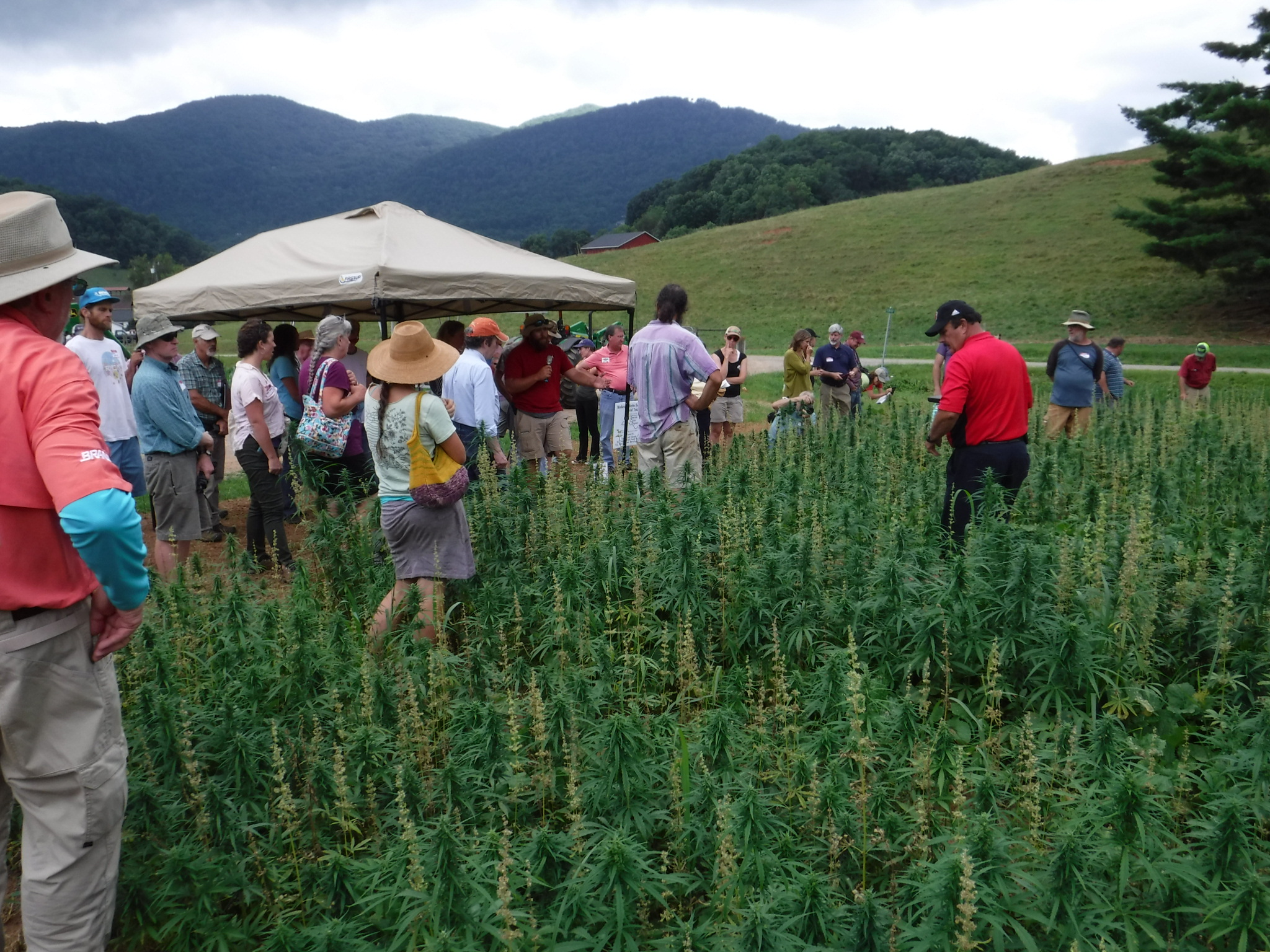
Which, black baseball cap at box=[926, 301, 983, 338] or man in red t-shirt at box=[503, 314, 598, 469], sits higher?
black baseball cap at box=[926, 301, 983, 338]

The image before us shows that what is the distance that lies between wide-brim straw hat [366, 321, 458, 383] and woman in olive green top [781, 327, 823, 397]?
24.7 ft

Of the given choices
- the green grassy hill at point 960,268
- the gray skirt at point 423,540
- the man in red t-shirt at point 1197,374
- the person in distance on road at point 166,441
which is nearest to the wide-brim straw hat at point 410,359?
the gray skirt at point 423,540

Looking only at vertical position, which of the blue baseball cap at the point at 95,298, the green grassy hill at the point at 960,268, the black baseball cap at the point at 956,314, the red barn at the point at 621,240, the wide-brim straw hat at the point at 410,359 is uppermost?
the red barn at the point at 621,240

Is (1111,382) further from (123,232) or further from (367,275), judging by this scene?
(123,232)

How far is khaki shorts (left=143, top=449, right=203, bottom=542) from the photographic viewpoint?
627 centimetres

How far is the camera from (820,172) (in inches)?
3789

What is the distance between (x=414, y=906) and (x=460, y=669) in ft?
5.53

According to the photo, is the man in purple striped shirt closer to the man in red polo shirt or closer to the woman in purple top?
the man in red polo shirt

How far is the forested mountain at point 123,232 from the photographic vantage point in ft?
352

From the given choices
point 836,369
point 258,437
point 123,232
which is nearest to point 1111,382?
point 836,369

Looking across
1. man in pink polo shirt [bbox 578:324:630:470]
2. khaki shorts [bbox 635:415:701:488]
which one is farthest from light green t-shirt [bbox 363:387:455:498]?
man in pink polo shirt [bbox 578:324:630:470]

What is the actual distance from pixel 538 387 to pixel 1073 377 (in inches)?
263

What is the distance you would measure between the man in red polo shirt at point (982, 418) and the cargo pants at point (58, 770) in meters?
4.89

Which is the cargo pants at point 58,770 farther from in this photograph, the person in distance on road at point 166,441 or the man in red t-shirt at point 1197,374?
the man in red t-shirt at point 1197,374
